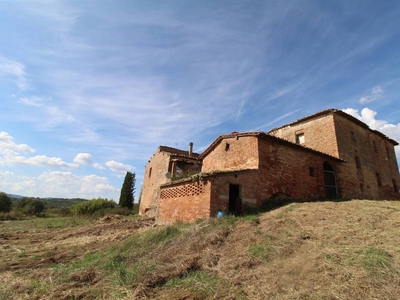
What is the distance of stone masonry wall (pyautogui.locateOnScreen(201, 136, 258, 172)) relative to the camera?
11.3m

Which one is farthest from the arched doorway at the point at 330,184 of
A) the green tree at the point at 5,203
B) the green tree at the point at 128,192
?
the green tree at the point at 5,203

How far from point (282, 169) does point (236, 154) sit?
2.41 m

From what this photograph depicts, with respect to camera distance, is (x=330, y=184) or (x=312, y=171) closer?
(x=312, y=171)

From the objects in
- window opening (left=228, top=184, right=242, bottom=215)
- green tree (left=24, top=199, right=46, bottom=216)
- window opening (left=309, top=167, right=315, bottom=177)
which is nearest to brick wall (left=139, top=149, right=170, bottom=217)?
window opening (left=228, top=184, right=242, bottom=215)

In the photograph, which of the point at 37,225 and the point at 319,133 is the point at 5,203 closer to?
the point at 37,225

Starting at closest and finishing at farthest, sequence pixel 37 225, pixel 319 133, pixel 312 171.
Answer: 1. pixel 312 171
2. pixel 319 133
3. pixel 37 225

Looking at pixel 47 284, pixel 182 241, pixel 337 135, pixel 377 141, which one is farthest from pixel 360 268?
pixel 377 141

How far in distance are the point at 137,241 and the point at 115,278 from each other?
330 centimetres

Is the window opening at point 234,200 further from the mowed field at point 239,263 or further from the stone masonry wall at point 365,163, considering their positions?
the stone masonry wall at point 365,163

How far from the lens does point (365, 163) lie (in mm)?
17812

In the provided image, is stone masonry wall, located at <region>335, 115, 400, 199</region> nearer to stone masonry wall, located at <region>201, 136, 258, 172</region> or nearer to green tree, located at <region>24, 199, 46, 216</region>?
stone masonry wall, located at <region>201, 136, 258, 172</region>

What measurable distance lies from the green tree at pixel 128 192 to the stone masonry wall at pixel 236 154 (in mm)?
17812

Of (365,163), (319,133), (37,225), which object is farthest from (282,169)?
(37,225)

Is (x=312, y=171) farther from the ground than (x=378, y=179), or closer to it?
closer to it
